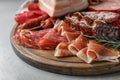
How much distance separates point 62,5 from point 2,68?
1.24ft

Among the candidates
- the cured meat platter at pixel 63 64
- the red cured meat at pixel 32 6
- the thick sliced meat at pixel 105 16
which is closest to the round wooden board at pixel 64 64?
the cured meat platter at pixel 63 64

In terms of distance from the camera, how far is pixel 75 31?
1.23 metres

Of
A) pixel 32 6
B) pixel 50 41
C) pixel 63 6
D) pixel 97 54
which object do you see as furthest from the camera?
pixel 32 6

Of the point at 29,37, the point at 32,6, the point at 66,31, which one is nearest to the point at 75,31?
the point at 66,31

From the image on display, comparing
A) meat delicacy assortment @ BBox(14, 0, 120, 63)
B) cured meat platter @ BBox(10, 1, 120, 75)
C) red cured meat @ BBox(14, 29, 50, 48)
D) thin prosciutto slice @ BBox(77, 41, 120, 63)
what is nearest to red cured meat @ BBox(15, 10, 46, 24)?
meat delicacy assortment @ BBox(14, 0, 120, 63)

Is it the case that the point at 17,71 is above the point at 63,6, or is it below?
below

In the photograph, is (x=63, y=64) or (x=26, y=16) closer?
(x=63, y=64)

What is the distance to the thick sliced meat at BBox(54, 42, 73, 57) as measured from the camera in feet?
3.69

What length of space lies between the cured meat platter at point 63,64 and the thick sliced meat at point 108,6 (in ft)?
0.97

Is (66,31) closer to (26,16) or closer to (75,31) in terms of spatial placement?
(75,31)

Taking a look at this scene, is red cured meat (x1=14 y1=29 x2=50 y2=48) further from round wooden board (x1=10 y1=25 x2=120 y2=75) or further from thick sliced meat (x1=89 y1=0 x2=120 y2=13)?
thick sliced meat (x1=89 y1=0 x2=120 y2=13)

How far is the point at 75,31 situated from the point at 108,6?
204mm

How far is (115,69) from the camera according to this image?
3.50 ft

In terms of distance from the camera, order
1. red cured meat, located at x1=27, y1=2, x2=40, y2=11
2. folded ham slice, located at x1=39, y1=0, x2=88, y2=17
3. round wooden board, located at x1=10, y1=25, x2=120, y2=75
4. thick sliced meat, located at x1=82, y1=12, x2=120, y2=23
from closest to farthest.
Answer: round wooden board, located at x1=10, y1=25, x2=120, y2=75 < thick sliced meat, located at x1=82, y1=12, x2=120, y2=23 < folded ham slice, located at x1=39, y1=0, x2=88, y2=17 < red cured meat, located at x1=27, y1=2, x2=40, y2=11
